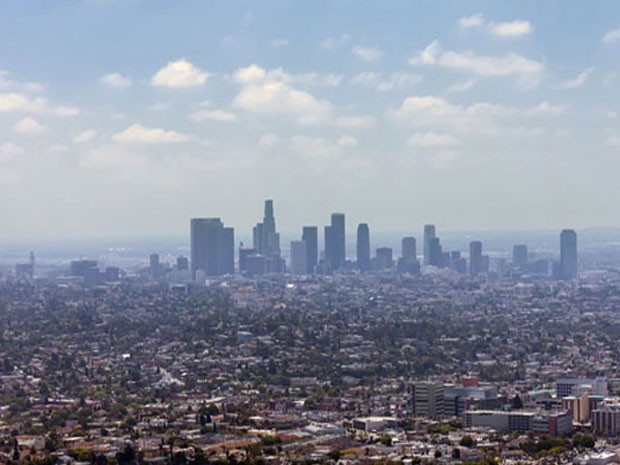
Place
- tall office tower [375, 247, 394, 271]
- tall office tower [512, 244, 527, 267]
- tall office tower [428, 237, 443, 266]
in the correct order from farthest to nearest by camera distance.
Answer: tall office tower [512, 244, 527, 267] < tall office tower [428, 237, 443, 266] < tall office tower [375, 247, 394, 271]

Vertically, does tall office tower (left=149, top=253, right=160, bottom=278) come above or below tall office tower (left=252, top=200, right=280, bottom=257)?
below

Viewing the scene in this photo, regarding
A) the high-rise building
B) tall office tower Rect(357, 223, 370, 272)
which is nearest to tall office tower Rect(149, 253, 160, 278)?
the high-rise building

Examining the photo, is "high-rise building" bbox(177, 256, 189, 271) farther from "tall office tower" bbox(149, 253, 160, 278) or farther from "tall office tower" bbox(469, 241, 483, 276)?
"tall office tower" bbox(469, 241, 483, 276)

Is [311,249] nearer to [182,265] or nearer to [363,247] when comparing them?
[363,247]

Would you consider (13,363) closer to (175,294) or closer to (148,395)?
(148,395)

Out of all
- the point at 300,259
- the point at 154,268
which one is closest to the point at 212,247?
the point at 154,268

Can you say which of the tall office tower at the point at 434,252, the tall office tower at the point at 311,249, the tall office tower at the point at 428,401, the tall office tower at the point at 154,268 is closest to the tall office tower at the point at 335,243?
the tall office tower at the point at 311,249

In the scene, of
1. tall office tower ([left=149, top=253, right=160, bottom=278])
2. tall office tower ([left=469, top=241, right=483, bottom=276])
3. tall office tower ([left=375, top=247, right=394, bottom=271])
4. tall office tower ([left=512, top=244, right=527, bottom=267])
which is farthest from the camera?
tall office tower ([left=512, top=244, right=527, bottom=267])
